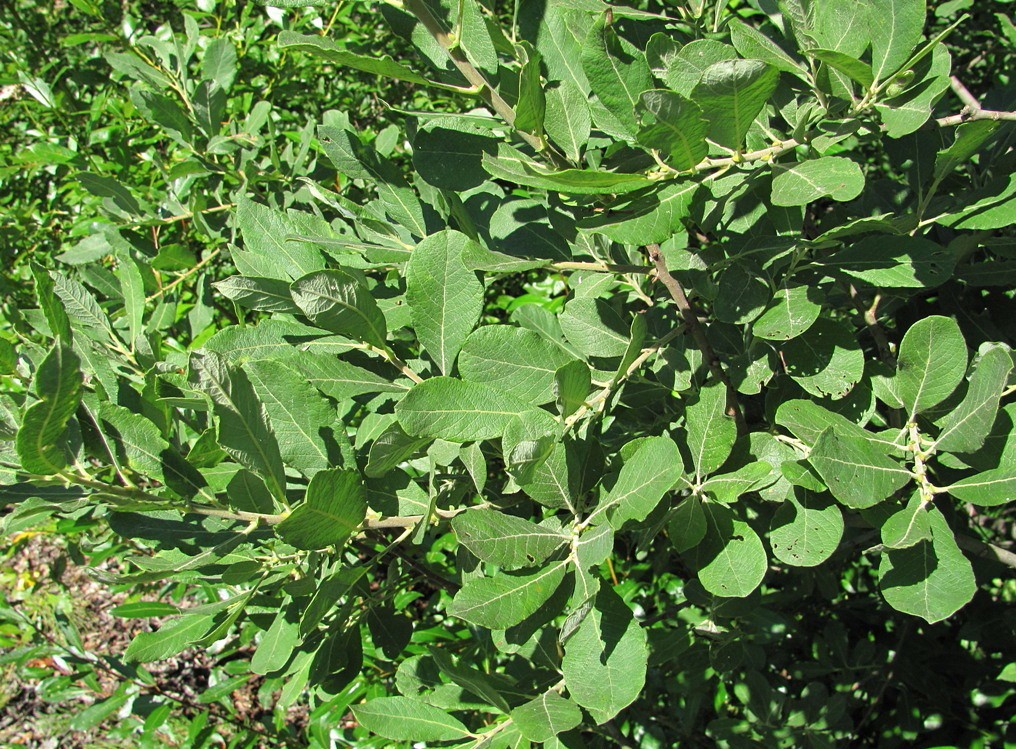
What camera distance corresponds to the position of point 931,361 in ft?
3.77

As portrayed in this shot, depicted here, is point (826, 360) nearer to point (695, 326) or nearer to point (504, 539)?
point (695, 326)

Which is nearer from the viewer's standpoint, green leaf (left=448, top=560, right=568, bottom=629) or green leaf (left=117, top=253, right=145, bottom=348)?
green leaf (left=448, top=560, right=568, bottom=629)

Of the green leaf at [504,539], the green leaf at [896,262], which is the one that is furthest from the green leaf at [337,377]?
the green leaf at [896,262]

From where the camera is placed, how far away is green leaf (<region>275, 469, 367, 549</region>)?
94 cm

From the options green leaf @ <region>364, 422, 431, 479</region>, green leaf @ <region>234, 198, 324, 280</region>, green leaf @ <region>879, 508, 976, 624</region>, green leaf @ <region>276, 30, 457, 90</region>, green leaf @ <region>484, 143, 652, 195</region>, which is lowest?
green leaf @ <region>879, 508, 976, 624</region>

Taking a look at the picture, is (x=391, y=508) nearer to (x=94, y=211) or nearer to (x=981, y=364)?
(x=981, y=364)

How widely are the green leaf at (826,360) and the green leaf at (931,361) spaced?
0.08 meters

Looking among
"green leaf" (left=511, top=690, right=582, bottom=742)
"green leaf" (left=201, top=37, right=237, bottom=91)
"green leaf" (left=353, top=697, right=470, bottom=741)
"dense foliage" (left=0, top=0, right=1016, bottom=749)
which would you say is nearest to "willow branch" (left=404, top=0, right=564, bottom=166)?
"dense foliage" (left=0, top=0, right=1016, bottom=749)

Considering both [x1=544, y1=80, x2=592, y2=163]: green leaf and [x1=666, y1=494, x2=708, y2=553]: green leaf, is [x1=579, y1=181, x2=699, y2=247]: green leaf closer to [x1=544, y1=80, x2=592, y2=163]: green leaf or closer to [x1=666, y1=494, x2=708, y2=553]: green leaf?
[x1=544, y1=80, x2=592, y2=163]: green leaf

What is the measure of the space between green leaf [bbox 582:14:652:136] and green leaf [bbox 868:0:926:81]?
0.30m

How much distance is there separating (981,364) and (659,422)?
58 centimetres

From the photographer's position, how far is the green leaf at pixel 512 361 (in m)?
1.14

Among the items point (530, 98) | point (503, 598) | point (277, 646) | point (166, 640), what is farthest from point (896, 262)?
point (166, 640)

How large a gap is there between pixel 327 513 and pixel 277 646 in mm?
541
